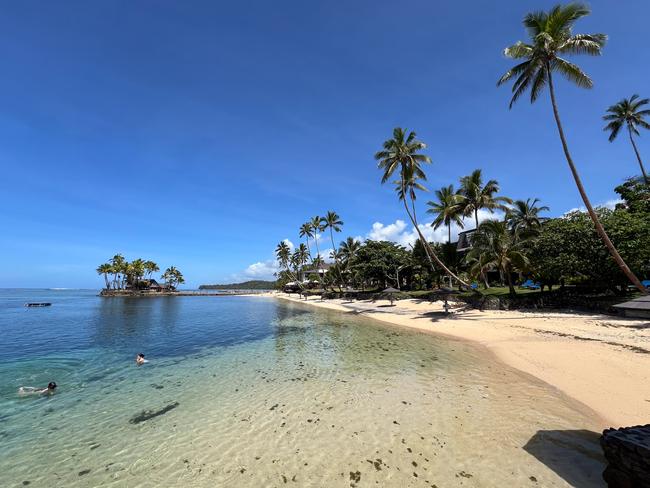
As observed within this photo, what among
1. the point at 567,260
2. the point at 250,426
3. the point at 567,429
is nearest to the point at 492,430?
the point at 567,429

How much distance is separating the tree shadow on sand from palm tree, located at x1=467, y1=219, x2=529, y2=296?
22241 millimetres

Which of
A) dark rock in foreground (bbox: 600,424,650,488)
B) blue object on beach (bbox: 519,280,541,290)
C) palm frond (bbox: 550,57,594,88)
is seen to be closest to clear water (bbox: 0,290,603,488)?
dark rock in foreground (bbox: 600,424,650,488)

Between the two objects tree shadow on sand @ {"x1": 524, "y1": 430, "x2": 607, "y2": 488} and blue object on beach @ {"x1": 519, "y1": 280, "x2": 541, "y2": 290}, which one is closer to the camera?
tree shadow on sand @ {"x1": 524, "y1": 430, "x2": 607, "y2": 488}

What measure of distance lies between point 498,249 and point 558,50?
15.7 m

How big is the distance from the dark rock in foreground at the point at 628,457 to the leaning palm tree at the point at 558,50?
15638 mm

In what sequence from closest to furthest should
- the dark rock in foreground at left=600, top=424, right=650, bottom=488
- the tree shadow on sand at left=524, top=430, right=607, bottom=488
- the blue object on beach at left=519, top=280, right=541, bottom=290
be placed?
the dark rock in foreground at left=600, top=424, right=650, bottom=488, the tree shadow on sand at left=524, top=430, right=607, bottom=488, the blue object on beach at left=519, top=280, right=541, bottom=290

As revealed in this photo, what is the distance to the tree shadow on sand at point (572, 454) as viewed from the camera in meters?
5.50

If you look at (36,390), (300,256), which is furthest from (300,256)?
(36,390)

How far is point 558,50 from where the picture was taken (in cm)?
1744

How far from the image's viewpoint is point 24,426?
8.76 m

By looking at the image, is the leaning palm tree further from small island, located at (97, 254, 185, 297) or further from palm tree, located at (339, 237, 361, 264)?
small island, located at (97, 254, 185, 297)

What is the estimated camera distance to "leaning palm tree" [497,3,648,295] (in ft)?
54.7

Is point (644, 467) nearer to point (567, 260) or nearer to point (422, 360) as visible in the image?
point (422, 360)

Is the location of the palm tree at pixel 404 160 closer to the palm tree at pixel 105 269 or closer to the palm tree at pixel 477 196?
the palm tree at pixel 477 196
